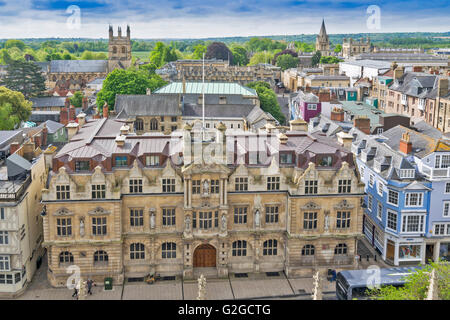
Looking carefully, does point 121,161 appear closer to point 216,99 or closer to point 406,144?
point 406,144

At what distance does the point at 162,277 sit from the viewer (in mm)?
44562

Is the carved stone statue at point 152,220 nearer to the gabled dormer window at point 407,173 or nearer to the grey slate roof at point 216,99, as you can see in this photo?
the gabled dormer window at point 407,173

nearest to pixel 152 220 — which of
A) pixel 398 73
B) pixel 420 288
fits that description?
pixel 420 288

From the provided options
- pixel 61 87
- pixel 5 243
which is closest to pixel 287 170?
pixel 5 243

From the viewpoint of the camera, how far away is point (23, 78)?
463 ft

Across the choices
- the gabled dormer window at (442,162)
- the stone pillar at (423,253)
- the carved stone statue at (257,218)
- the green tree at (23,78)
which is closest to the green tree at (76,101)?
the green tree at (23,78)

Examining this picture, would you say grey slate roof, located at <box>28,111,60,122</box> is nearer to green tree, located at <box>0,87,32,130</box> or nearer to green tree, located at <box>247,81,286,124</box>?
green tree, located at <box>0,87,32,130</box>

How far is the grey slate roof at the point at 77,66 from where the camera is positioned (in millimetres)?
190250

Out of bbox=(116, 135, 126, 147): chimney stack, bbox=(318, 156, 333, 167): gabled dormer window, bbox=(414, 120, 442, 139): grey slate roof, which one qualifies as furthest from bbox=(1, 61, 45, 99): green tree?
bbox=(318, 156, 333, 167): gabled dormer window

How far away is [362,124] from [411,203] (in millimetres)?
20549

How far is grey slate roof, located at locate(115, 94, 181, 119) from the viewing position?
87188 millimetres

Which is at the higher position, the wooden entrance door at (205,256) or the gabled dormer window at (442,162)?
the gabled dormer window at (442,162)

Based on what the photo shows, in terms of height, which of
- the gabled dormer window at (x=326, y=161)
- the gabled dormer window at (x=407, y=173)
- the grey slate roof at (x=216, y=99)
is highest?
the grey slate roof at (x=216, y=99)

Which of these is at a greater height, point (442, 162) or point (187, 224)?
point (442, 162)
